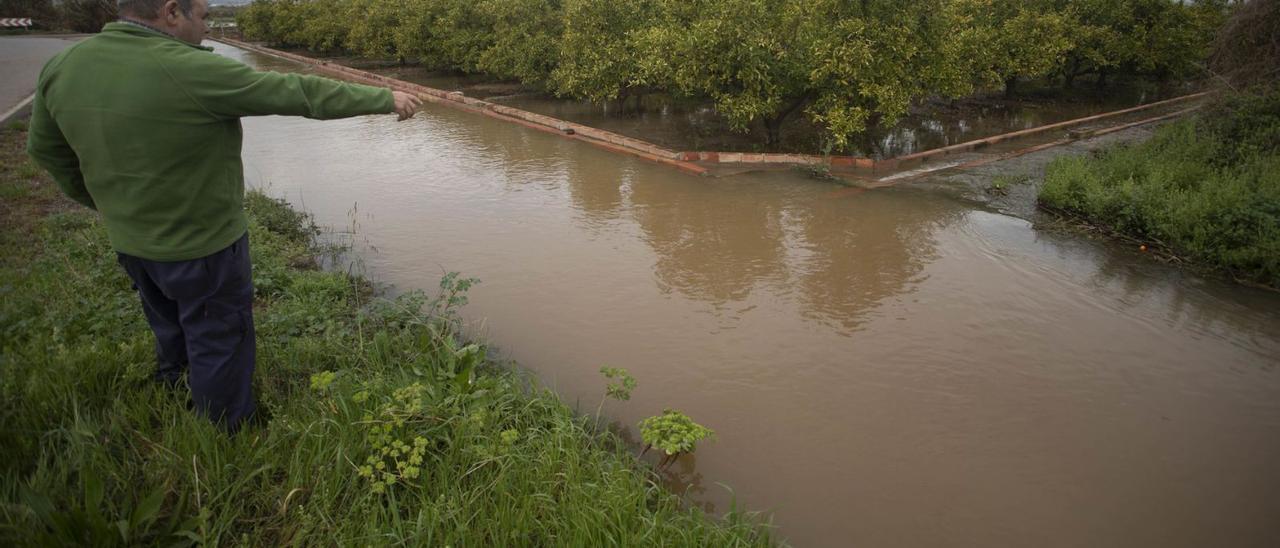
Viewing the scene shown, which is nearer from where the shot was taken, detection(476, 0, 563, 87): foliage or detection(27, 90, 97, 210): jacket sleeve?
detection(27, 90, 97, 210): jacket sleeve

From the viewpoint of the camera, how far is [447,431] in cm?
307

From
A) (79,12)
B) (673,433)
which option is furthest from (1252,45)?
(79,12)

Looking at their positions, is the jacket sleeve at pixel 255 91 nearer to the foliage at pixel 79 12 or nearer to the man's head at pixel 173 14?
the man's head at pixel 173 14

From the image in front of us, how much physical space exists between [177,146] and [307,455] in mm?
1230

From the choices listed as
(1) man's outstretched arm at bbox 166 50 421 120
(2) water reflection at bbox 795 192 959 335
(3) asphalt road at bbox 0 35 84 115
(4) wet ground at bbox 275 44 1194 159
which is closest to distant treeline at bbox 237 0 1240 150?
(4) wet ground at bbox 275 44 1194 159

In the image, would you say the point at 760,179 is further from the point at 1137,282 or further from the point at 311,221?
the point at 311,221

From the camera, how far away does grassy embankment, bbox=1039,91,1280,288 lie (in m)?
5.88

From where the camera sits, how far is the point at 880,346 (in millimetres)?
4867

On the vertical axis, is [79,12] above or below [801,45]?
above

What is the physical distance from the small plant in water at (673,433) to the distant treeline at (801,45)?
6889 mm

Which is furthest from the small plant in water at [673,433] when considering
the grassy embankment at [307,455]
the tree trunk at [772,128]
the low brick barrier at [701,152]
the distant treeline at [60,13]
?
the distant treeline at [60,13]

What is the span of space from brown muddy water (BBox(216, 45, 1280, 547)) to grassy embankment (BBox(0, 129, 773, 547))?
744 millimetres

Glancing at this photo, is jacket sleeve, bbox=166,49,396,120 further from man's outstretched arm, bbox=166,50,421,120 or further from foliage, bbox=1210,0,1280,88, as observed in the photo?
foliage, bbox=1210,0,1280,88

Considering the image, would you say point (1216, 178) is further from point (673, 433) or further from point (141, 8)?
point (141, 8)
